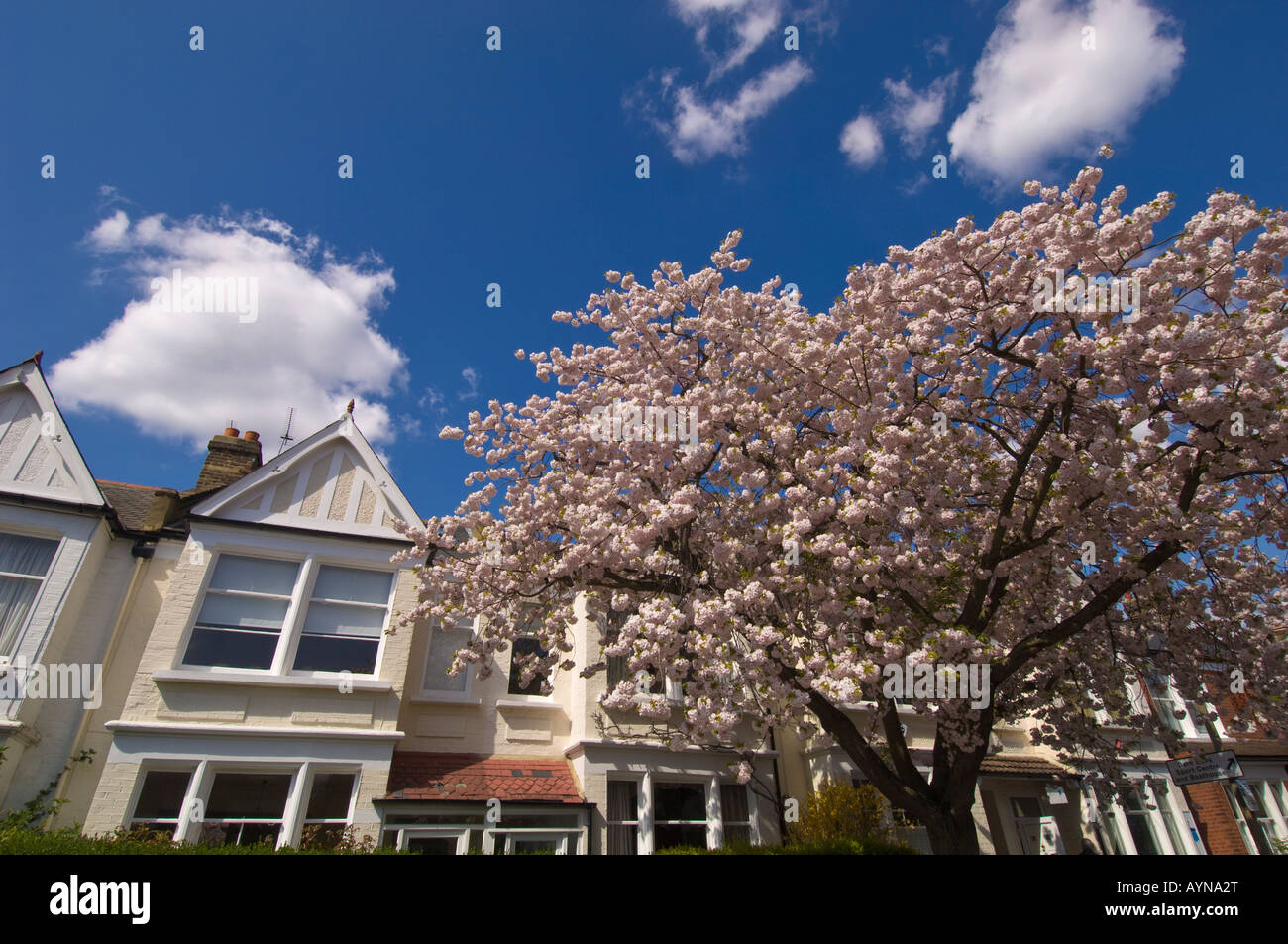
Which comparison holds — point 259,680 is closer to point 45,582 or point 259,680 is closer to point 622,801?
point 45,582

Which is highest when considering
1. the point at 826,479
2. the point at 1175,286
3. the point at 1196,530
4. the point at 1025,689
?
the point at 1175,286

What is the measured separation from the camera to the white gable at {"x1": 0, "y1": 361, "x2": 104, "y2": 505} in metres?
13.2

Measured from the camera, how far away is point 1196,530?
8836mm

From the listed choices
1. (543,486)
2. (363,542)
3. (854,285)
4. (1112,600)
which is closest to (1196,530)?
(1112,600)

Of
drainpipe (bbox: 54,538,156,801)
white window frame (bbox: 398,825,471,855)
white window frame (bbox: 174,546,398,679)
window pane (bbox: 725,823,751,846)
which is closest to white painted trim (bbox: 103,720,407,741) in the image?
drainpipe (bbox: 54,538,156,801)

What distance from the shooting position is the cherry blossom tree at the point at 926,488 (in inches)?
326

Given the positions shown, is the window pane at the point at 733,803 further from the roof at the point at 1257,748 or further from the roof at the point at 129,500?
A: the roof at the point at 1257,748

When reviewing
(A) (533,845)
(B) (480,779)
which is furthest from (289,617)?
(A) (533,845)

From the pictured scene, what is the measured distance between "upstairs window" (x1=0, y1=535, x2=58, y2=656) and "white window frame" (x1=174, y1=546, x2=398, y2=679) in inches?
106

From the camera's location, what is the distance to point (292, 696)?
12.8 m

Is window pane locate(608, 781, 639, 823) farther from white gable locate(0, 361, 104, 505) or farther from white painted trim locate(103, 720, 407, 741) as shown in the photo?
white gable locate(0, 361, 104, 505)

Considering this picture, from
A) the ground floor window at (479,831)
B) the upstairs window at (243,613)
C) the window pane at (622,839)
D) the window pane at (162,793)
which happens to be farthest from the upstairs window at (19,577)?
the window pane at (622,839)
